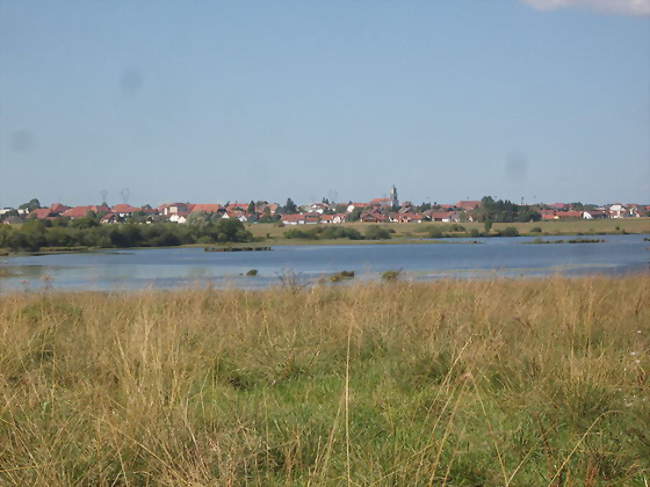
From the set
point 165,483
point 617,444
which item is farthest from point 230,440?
point 617,444

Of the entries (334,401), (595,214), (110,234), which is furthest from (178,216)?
(334,401)

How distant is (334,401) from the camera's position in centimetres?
579

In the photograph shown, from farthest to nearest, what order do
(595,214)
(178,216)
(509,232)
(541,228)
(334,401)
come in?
1. (178,216)
2. (595,214)
3. (541,228)
4. (509,232)
5. (334,401)

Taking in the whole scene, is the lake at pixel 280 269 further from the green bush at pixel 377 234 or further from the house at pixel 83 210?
the house at pixel 83 210

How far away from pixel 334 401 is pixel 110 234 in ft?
221

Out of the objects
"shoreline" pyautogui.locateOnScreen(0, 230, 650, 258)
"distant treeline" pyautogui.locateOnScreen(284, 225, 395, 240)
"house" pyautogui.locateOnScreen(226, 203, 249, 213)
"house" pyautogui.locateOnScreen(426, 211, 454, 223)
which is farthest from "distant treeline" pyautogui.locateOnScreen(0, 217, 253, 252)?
"house" pyautogui.locateOnScreen(226, 203, 249, 213)

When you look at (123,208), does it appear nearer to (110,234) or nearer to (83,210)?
(83,210)

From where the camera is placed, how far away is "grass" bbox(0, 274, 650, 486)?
13.0 feet

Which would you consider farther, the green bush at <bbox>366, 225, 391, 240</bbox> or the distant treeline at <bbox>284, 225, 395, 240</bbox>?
the green bush at <bbox>366, 225, 391, 240</bbox>

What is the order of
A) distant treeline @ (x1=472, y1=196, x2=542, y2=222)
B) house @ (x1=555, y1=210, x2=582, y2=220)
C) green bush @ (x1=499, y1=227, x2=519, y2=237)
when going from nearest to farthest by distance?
green bush @ (x1=499, y1=227, x2=519, y2=237) < distant treeline @ (x1=472, y1=196, x2=542, y2=222) < house @ (x1=555, y1=210, x2=582, y2=220)

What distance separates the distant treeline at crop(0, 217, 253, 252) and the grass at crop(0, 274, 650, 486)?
56.5 m

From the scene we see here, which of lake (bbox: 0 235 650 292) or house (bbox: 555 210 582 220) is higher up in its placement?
house (bbox: 555 210 582 220)

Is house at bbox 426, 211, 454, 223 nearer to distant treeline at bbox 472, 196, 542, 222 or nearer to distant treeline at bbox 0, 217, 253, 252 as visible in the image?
distant treeline at bbox 472, 196, 542, 222

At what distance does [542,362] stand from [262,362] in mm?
2534
